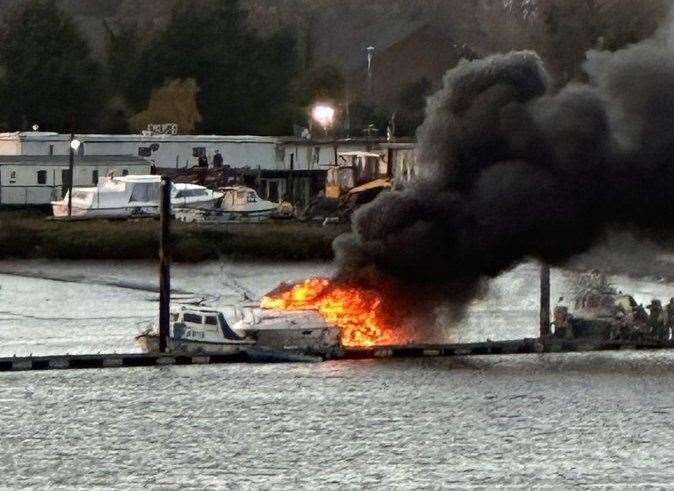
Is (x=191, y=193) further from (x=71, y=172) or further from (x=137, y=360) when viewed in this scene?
(x=137, y=360)

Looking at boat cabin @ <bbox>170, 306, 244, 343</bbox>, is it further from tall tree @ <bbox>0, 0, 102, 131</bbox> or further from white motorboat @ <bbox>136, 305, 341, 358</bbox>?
tall tree @ <bbox>0, 0, 102, 131</bbox>

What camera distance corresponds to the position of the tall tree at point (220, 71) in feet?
308

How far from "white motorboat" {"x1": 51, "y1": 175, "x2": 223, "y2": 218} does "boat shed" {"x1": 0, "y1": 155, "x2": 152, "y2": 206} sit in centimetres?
288

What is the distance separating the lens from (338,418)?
45906 mm

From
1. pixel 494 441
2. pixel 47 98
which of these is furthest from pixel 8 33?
pixel 494 441

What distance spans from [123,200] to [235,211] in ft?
13.4

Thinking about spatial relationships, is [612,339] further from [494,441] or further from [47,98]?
[47,98]

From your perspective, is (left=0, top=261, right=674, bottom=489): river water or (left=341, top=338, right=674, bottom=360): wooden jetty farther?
(left=341, top=338, right=674, bottom=360): wooden jetty

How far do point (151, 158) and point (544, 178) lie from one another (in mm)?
39352

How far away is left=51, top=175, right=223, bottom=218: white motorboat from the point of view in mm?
79438

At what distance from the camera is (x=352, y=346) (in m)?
50.3

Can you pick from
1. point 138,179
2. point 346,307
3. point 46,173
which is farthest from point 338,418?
point 46,173

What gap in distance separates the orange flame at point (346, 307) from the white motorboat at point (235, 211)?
28829 millimetres

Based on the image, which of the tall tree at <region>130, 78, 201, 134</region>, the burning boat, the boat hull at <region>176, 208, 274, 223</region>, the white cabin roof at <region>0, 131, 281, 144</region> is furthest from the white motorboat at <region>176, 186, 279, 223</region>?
the burning boat
